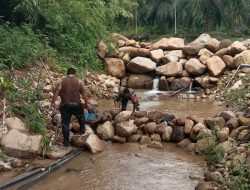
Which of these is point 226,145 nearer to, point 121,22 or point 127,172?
point 127,172

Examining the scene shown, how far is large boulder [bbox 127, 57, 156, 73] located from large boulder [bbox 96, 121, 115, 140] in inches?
346

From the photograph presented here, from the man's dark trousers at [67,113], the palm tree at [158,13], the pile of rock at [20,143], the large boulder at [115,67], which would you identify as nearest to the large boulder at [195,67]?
the large boulder at [115,67]

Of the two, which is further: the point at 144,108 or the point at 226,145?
the point at 144,108

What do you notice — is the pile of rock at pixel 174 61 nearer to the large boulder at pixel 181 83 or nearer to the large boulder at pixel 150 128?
the large boulder at pixel 181 83

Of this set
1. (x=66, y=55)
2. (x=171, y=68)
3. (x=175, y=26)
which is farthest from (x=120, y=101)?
(x=175, y=26)

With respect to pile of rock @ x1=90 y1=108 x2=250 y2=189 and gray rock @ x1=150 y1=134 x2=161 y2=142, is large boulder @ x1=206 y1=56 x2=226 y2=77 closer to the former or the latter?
pile of rock @ x1=90 y1=108 x2=250 y2=189

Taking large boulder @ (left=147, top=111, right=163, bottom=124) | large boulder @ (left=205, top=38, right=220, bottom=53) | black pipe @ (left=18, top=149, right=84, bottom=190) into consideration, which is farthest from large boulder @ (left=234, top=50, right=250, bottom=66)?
black pipe @ (left=18, top=149, right=84, bottom=190)

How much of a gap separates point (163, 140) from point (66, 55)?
7600 mm

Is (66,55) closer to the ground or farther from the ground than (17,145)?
farther from the ground

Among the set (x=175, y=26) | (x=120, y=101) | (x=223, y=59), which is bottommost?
(x=120, y=101)

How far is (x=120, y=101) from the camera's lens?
1071 centimetres

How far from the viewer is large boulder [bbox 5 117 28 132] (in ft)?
26.6

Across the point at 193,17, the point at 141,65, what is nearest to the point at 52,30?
the point at 141,65

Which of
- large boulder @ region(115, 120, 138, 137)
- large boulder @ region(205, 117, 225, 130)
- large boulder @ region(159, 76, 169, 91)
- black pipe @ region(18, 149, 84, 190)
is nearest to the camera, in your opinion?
black pipe @ region(18, 149, 84, 190)
